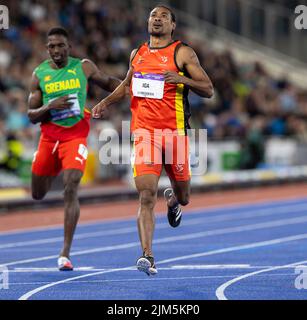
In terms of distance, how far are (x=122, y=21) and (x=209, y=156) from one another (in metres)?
5.74

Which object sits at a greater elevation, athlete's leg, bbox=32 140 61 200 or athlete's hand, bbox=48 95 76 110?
athlete's hand, bbox=48 95 76 110

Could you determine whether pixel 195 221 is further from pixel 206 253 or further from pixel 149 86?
pixel 149 86

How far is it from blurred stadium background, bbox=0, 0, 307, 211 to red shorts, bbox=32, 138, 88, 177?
30.2ft

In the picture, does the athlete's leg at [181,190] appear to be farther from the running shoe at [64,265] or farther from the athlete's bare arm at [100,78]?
the athlete's bare arm at [100,78]

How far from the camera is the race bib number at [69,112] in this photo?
11.3 m

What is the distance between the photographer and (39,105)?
11.5 m

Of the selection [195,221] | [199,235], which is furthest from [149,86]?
[195,221]

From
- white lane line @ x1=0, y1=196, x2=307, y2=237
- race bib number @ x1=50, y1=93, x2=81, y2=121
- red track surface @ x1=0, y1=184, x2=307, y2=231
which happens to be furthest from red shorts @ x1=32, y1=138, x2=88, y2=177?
red track surface @ x1=0, y1=184, x2=307, y2=231

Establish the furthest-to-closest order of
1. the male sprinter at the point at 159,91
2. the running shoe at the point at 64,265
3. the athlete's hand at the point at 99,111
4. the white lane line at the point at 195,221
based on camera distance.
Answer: the white lane line at the point at 195,221 < the running shoe at the point at 64,265 < the athlete's hand at the point at 99,111 < the male sprinter at the point at 159,91

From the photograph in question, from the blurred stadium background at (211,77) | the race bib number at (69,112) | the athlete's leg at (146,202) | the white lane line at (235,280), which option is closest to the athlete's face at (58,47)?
the race bib number at (69,112)

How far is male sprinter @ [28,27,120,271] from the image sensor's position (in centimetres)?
1116

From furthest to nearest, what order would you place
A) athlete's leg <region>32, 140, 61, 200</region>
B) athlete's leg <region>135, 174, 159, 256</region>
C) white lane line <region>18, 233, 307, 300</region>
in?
athlete's leg <region>32, 140, 61, 200</region> → athlete's leg <region>135, 174, 159, 256</region> → white lane line <region>18, 233, 307, 300</region>

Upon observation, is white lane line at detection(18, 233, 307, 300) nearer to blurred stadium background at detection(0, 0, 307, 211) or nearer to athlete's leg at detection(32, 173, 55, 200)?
athlete's leg at detection(32, 173, 55, 200)

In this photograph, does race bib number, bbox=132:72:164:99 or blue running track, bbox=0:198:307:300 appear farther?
race bib number, bbox=132:72:164:99
